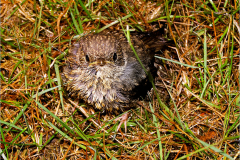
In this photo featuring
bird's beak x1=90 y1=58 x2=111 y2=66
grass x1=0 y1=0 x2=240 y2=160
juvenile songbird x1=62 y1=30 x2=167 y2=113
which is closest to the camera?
bird's beak x1=90 y1=58 x2=111 y2=66

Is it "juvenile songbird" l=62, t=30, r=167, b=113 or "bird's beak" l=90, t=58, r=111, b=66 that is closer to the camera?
"bird's beak" l=90, t=58, r=111, b=66

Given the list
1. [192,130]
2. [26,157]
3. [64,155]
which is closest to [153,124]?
[192,130]

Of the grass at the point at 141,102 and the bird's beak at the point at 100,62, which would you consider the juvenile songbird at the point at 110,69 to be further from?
the grass at the point at 141,102

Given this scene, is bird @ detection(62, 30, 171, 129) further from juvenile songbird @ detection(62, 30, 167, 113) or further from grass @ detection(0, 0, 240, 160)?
grass @ detection(0, 0, 240, 160)

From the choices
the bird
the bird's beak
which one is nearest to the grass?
the bird

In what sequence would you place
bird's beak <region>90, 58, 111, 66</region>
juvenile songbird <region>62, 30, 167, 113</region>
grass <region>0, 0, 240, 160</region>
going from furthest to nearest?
grass <region>0, 0, 240, 160</region> < juvenile songbird <region>62, 30, 167, 113</region> < bird's beak <region>90, 58, 111, 66</region>

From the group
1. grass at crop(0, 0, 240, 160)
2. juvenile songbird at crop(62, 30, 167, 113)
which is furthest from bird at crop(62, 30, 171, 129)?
grass at crop(0, 0, 240, 160)

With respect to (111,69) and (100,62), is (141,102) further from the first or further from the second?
(100,62)
